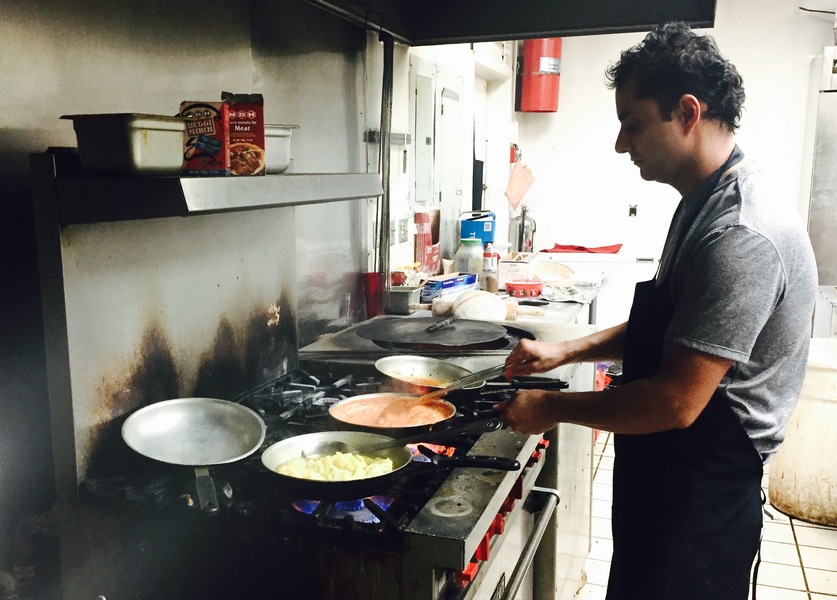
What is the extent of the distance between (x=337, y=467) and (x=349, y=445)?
0.38 feet

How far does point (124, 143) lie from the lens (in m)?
1.16

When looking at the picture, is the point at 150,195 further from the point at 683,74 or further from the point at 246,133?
the point at 683,74

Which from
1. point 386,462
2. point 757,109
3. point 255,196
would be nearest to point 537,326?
point 386,462

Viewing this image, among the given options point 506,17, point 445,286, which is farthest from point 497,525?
point 506,17

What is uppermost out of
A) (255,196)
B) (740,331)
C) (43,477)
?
(255,196)

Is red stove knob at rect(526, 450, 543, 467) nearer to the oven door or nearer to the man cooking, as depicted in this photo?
the oven door

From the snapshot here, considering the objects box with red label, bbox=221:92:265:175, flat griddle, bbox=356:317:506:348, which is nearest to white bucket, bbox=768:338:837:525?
flat griddle, bbox=356:317:506:348

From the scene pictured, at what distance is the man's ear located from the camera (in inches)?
57.3

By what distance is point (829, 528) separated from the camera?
325 centimetres

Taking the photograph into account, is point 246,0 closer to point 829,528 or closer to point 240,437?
point 240,437

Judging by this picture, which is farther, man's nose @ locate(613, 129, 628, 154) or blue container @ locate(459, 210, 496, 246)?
blue container @ locate(459, 210, 496, 246)

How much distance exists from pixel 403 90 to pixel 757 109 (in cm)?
336

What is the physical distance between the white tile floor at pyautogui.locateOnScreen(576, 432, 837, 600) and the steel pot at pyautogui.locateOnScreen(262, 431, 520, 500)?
5.43 ft

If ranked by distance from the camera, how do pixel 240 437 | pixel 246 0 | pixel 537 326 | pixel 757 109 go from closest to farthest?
1. pixel 240 437
2. pixel 246 0
3. pixel 537 326
4. pixel 757 109
